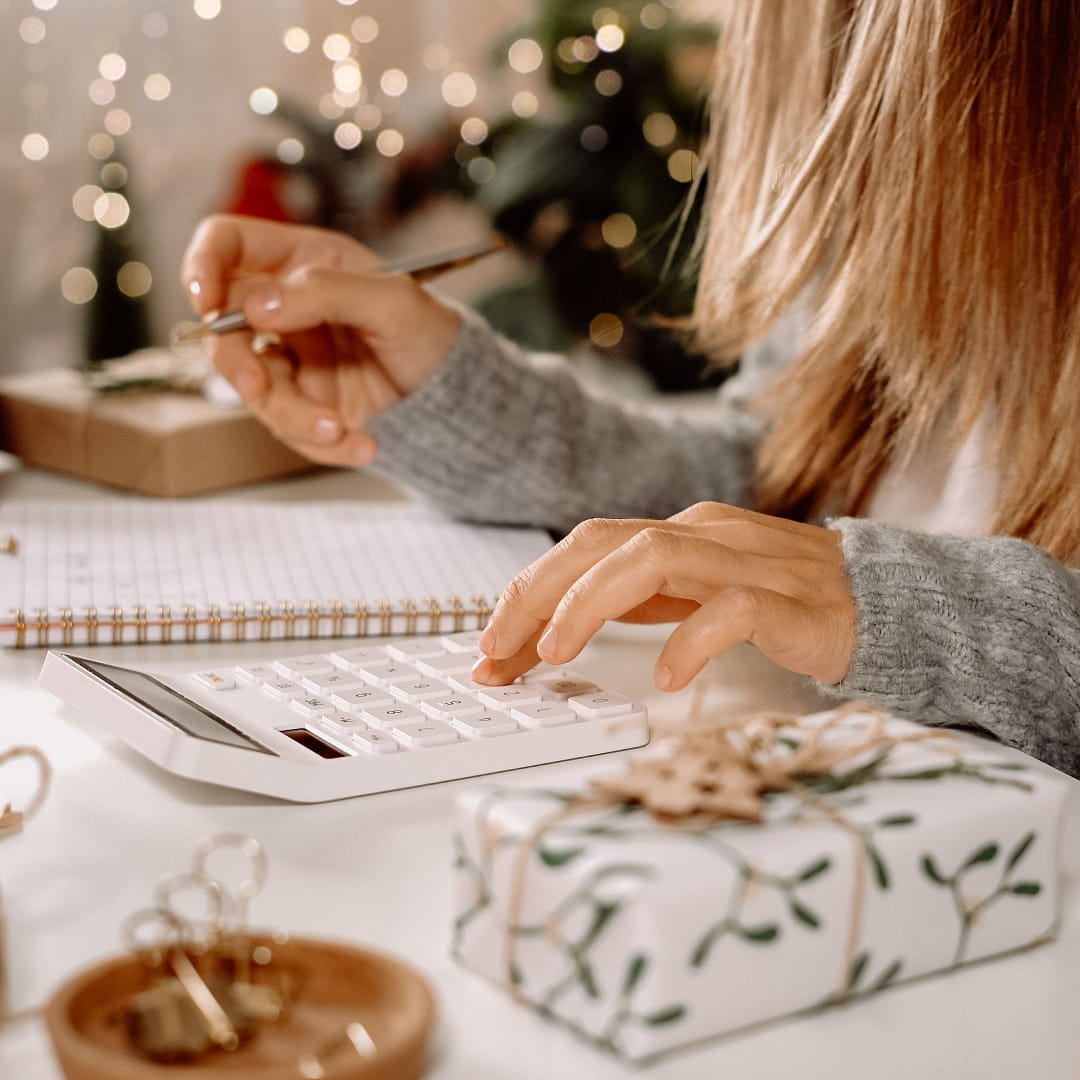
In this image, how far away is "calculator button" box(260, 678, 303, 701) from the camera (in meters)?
0.50

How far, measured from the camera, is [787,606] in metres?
0.51

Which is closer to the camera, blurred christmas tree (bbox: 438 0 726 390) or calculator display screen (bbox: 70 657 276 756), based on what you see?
calculator display screen (bbox: 70 657 276 756)

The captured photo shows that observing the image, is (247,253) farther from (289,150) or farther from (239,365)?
(289,150)

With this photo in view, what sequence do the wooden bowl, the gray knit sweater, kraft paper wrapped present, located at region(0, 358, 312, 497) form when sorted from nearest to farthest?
the wooden bowl, the gray knit sweater, kraft paper wrapped present, located at region(0, 358, 312, 497)

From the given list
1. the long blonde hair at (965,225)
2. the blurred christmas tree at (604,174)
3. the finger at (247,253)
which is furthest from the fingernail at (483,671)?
the blurred christmas tree at (604,174)

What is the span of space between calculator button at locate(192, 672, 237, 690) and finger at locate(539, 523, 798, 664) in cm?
12

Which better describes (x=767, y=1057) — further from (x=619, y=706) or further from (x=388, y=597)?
(x=388, y=597)

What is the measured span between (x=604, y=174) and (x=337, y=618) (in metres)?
1.38

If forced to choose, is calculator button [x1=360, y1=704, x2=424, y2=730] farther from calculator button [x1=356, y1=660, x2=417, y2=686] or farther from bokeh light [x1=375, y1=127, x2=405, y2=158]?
bokeh light [x1=375, y1=127, x2=405, y2=158]

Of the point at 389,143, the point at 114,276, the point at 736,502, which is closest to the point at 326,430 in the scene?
the point at 736,502

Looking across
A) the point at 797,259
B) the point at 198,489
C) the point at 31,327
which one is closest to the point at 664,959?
the point at 797,259

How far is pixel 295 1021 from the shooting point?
302 millimetres

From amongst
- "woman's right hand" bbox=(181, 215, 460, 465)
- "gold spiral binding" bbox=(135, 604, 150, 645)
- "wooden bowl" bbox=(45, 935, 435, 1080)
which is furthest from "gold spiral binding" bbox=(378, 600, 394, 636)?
"wooden bowl" bbox=(45, 935, 435, 1080)

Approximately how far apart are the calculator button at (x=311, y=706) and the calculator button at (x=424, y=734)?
0.10ft
